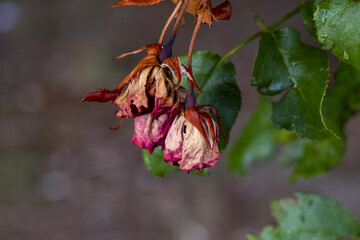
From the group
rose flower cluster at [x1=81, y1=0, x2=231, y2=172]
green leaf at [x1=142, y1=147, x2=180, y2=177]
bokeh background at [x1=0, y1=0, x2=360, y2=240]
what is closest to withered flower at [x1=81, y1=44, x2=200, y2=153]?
rose flower cluster at [x1=81, y1=0, x2=231, y2=172]

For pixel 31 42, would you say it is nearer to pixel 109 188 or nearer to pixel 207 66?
pixel 109 188

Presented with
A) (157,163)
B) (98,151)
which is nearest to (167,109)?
(157,163)

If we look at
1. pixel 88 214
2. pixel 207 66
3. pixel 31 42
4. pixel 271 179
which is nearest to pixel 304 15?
pixel 207 66

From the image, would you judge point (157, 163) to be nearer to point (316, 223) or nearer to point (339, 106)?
point (316, 223)

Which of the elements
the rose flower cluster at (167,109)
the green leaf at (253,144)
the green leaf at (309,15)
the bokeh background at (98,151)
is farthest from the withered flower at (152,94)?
the bokeh background at (98,151)

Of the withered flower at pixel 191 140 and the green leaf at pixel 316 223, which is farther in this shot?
the green leaf at pixel 316 223

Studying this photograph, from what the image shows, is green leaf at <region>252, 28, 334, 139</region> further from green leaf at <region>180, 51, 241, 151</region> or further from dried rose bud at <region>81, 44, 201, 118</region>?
dried rose bud at <region>81, 44, 201, 118</region>

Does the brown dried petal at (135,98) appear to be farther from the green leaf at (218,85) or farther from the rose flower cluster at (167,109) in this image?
the green leaf at (218,85)
